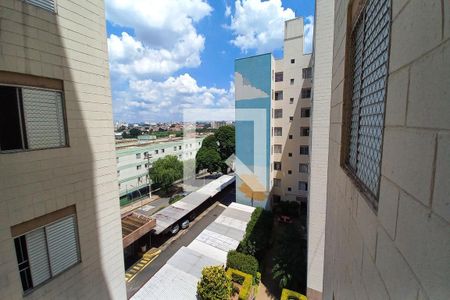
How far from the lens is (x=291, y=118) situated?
52.5ft

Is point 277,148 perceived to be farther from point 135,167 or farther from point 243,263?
point 135,167

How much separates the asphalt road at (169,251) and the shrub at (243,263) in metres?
3.90

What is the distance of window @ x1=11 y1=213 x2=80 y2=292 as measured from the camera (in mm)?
2906

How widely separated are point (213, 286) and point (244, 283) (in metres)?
1.84

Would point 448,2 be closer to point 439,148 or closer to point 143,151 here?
point 439,148

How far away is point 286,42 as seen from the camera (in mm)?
15320

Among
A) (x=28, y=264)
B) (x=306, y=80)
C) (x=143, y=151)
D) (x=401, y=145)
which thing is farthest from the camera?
(x=143, y=151)

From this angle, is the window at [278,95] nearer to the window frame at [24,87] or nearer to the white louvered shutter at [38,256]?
the window frame at [24,87]

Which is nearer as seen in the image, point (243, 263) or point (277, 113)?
point (243, 263)

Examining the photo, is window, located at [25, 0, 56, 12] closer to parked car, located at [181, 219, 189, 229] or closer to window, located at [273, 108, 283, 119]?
parked car, located at [181, 219, 189, 229]

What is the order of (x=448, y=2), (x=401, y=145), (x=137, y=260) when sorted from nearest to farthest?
(x=448, y=2) < (x=401, y=145) < (x=137, y=260)

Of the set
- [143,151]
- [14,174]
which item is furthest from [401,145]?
[143,151]

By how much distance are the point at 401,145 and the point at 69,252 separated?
443 cm

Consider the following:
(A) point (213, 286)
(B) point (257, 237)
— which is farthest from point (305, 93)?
(A) point (213, 286)
